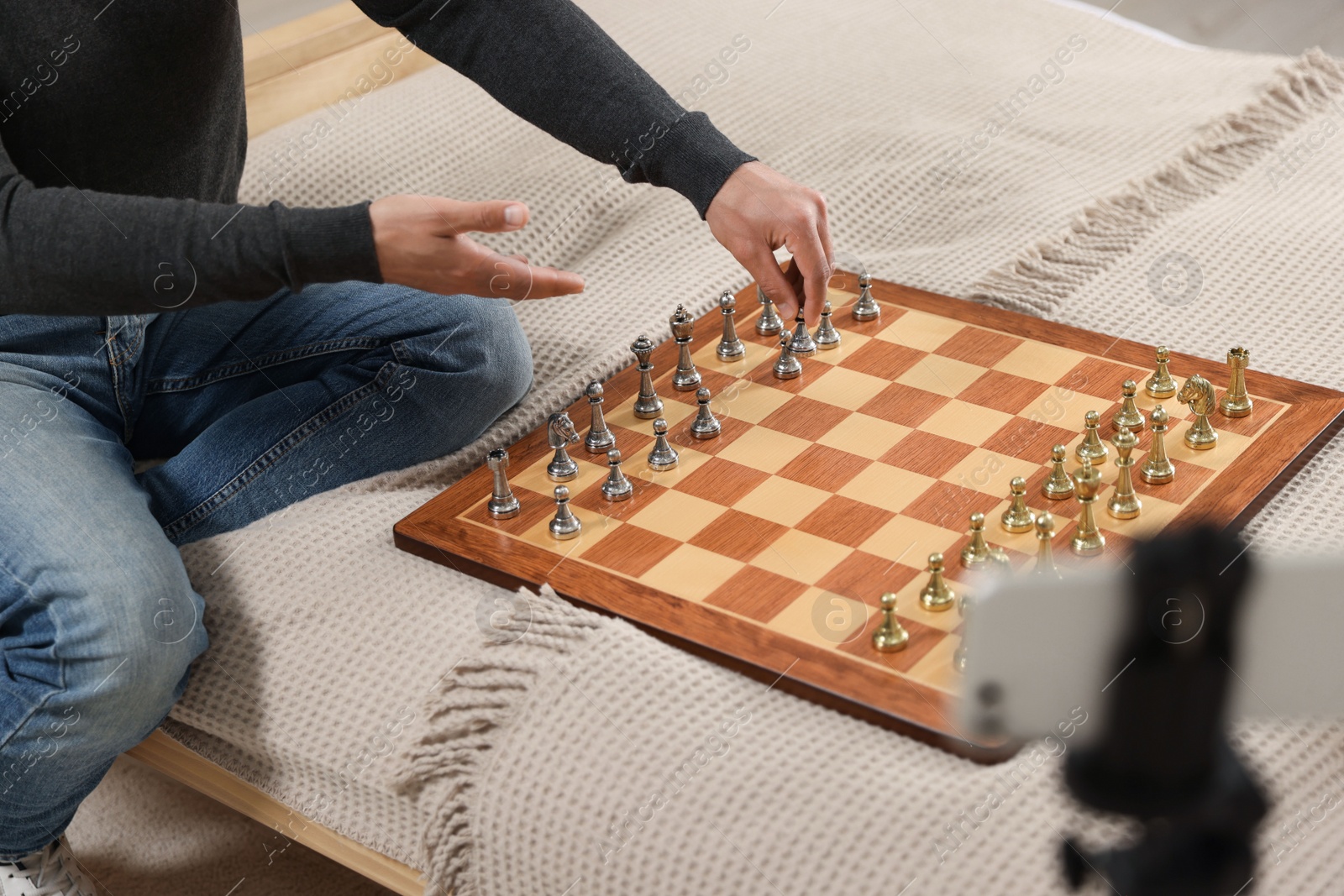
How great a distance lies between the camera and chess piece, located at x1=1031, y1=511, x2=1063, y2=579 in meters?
1.12

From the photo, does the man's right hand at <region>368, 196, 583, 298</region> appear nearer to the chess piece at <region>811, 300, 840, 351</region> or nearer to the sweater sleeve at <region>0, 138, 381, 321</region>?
the sweater sleeve at <region>0, 138, 381, 321</region>

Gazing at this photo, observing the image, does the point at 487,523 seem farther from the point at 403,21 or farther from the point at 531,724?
the point at 403,21

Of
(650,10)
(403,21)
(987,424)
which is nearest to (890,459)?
(987,424)

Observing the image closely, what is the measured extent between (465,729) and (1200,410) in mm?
764

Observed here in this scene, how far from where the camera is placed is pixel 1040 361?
1491mm

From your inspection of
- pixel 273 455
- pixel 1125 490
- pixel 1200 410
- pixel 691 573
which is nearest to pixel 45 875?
pixel 273 455

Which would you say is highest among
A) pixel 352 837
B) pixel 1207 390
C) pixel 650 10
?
pixel 650 10

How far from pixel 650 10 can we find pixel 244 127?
852 mm

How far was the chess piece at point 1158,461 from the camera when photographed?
1.26 meters

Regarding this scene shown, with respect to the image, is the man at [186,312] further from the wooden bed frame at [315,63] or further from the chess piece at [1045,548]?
the wooden bed frame at [315,63]

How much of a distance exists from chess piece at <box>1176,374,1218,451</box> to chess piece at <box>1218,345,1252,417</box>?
0.02 meters

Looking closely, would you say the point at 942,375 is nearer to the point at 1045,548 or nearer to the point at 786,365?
the point at 786,365

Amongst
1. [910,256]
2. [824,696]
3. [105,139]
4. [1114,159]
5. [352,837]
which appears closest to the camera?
[824,696]

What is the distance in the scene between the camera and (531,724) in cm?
111
